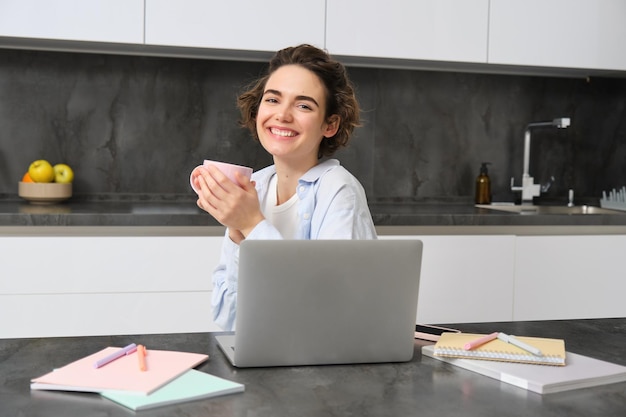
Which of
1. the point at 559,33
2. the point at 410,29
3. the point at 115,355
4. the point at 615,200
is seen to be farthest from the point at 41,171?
the point at 615,200

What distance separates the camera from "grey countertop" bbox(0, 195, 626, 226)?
8.32 feet

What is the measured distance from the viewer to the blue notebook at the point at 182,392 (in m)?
0.99

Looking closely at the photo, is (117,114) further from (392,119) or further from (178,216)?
(392,119)

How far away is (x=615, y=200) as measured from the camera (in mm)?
3551

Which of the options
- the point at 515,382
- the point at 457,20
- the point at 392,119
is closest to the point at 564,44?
the point at 457,20

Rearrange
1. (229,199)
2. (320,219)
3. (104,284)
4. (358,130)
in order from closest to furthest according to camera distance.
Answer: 1. (229,199)
2. (320,219)
3. (104,284)
4. (358,130)

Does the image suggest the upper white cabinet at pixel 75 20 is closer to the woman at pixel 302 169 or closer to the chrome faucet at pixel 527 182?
the woman at pixel 302 169

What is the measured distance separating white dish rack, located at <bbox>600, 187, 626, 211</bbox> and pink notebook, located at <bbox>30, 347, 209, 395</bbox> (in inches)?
106

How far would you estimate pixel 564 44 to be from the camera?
3.18 meters

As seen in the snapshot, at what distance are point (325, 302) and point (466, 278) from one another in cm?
177

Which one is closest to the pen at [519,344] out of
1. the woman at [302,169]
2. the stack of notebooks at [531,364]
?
the stack of notebooks at [531,364]

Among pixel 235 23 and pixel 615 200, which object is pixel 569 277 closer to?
pixel 615 200

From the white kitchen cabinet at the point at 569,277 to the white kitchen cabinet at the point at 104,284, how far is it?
1.13 m

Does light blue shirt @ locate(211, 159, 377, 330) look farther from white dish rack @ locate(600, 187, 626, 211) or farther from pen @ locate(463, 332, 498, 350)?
white dish rack @ locate(600, 187, 626, 211)
